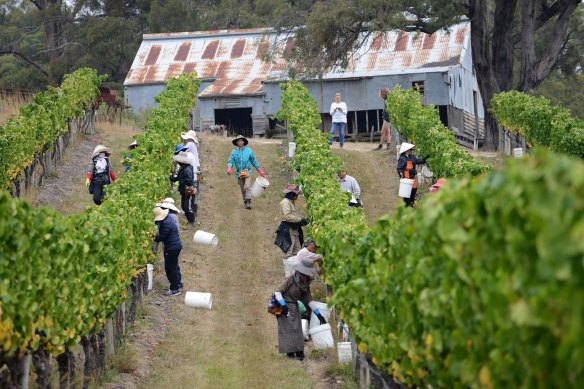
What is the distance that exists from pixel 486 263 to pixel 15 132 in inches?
638

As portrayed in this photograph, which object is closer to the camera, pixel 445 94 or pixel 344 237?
pixel 344 237

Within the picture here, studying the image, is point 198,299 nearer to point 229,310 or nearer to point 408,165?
point 229,310

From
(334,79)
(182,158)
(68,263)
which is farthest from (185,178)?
(334,79)

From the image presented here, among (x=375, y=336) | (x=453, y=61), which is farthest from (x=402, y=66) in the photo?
(x=375, y=336)

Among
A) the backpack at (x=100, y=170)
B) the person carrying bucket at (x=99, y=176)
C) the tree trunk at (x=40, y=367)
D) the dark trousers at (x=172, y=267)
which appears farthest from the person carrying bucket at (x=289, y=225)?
the tree trunk at (x=40, y=367)

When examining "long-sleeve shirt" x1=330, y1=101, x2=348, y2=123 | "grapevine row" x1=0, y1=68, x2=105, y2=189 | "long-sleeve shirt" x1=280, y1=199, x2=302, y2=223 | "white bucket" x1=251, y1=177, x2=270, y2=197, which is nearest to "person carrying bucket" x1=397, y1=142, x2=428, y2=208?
"white bucket" x1=251, y1=177, x2=270, y2=197

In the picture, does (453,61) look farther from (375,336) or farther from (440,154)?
(375,336)

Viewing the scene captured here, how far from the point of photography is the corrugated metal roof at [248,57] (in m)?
40.0

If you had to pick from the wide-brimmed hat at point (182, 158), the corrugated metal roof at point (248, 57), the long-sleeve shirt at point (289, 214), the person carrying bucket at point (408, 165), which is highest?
the corrugated metal roof at point (248, 57)

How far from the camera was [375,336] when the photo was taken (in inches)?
377

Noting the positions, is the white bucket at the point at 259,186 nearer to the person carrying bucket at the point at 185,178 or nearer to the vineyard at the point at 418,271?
the person carrying bucket at the point at 185,178

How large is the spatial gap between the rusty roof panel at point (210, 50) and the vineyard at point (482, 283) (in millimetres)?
33855

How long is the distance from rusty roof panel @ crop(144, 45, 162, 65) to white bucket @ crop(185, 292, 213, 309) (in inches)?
1143

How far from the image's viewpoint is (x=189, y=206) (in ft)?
67.5
